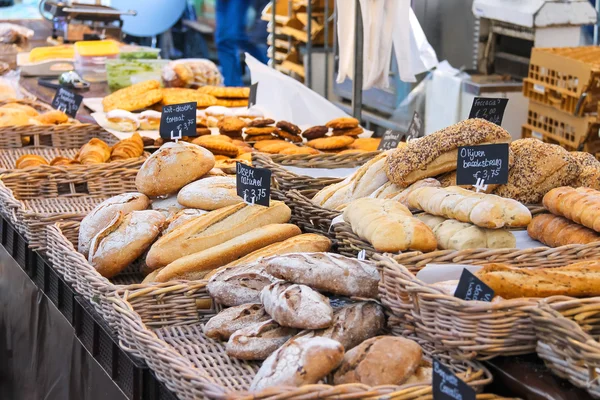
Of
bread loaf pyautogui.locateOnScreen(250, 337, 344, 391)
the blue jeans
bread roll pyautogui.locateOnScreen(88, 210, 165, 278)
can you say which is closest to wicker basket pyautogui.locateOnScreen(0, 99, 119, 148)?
bread roll pyautogui.locateOnScreen(88, 210, 165, 278)

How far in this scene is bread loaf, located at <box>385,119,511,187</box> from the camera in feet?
7.31

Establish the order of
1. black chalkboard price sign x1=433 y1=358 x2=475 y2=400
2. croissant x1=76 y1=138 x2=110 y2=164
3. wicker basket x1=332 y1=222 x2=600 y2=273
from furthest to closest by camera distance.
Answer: croissant x1=76 y1=138 x2=110 y2=164 < wicker basket x1=332 y1=222 x2=600 y2=273 < black chalkboard price sign x1=433 y1=358 x2=475 y2=400

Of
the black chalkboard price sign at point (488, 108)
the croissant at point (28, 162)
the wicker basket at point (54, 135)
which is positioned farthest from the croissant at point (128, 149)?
the black chalkboard price sign at point (488, 108)

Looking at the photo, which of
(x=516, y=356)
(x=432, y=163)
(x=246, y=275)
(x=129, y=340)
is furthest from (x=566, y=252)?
(x=129, y=340)

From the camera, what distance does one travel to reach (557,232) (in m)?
1.96

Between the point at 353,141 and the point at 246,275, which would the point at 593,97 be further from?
the point at 246,275

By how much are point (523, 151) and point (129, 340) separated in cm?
109

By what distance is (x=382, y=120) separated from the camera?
5969mm

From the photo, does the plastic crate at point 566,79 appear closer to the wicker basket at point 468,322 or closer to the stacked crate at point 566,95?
the stacked crate at point 566,95

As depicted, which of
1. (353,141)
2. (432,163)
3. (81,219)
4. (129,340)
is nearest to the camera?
(129,340)

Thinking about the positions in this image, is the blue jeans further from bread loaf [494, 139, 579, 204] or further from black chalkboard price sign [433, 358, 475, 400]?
black chalkboard price sign [433, 358, 475, 400]

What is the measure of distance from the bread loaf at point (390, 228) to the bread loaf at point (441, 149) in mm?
239

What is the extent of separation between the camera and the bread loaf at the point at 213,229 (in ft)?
7.18

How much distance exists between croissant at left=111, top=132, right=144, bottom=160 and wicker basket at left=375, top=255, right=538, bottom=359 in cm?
198
